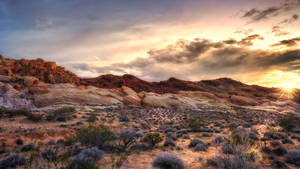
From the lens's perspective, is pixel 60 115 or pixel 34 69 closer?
pixel 60 115

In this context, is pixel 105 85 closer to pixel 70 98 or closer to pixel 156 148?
pixel 70 98

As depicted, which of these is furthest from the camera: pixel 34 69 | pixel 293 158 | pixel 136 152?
pixel 34 69

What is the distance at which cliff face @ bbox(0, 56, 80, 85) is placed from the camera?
110ft

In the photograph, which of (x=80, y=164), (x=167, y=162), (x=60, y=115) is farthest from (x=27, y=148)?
(x=60, y=115)

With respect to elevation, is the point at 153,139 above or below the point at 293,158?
below

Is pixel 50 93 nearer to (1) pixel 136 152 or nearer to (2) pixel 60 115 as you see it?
(2) pixel 60 115

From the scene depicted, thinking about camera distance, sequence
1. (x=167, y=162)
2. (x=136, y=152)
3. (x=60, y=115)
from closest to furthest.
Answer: (x=167, y=162)
(x=136, y=152)
(x=60, y=115)

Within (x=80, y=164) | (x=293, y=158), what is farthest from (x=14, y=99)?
(x=293, y=158)

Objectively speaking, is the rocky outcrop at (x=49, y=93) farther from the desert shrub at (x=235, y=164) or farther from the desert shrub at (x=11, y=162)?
the desert shrub at (x=235, y=164)

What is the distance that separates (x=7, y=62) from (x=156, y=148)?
46418mm

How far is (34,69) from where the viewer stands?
38.3 metres

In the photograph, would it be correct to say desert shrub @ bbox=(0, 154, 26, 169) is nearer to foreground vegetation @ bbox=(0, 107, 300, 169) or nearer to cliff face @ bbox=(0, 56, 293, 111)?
foreground vegetation @ bbox=(0, 107, 300, 169)

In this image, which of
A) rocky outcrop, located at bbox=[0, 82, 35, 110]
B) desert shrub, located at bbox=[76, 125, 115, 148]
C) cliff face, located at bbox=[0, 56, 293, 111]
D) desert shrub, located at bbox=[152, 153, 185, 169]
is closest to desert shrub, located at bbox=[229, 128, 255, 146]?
desert shrub, located at bbox=[152, 153, 185, 169]

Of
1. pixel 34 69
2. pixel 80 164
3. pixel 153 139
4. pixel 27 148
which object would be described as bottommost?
pixel 27 148
